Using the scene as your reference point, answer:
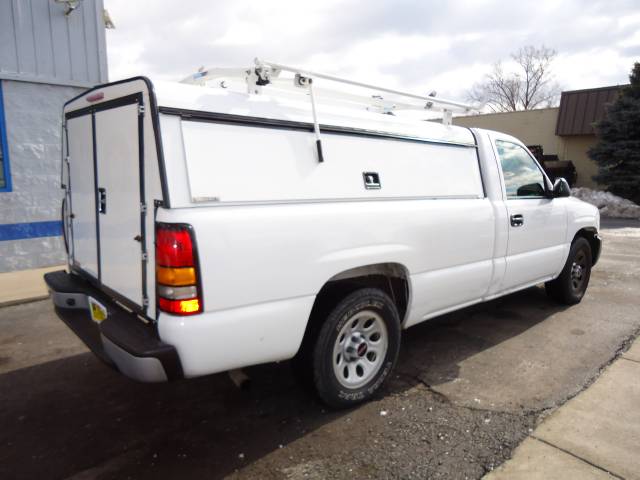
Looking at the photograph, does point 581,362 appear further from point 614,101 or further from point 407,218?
point 614,101

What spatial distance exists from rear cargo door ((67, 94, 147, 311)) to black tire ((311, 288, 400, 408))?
3.70 ft

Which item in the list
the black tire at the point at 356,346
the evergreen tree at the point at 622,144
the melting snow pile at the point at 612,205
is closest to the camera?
the black tire at the point at 356,346

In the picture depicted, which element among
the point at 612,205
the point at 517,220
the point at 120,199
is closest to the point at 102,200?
the point at 120,199

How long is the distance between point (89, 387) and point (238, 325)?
6.12 ft

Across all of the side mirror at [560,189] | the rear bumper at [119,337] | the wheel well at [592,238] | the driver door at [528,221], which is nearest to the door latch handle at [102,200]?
the rear bumper at [119,337]

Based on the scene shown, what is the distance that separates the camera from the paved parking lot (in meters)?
2.69

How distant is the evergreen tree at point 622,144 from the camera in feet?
54.8

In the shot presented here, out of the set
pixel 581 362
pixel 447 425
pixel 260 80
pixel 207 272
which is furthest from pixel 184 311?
pixel 581 362

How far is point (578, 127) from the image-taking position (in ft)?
65.1

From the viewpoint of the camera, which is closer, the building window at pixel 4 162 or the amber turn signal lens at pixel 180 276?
the amber turn signal lens at pixel 180 276

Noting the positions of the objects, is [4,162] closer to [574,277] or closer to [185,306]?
[185,306]

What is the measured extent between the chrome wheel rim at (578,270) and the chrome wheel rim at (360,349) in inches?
126

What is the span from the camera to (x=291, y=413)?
322 centimetres

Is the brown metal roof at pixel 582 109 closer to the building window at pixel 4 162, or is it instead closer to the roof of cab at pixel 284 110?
the roof of cab at pixel 284 110
